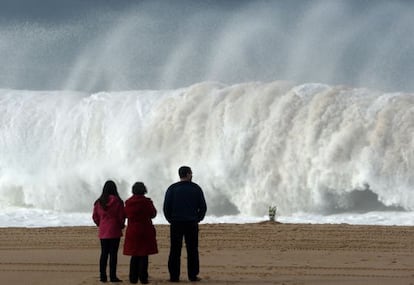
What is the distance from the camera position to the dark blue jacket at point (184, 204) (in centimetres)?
1011

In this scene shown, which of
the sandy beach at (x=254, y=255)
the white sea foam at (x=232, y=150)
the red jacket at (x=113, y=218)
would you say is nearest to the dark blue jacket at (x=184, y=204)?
the red jacket at (x=113, y=218)

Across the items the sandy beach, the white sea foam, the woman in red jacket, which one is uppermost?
the white sea foam

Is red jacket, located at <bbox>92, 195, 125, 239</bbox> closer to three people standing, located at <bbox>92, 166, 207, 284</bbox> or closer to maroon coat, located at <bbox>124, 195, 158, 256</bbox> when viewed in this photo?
three people standing, located at <bbox>92, 166, 207, 284</bbox>

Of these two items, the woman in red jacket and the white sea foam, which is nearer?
the woman in red jacket

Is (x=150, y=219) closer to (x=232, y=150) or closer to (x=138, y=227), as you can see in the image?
(x=138, y=227)

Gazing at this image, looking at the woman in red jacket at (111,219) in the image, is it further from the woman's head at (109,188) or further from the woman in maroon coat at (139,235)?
the woman in maroon coat at (139,235)

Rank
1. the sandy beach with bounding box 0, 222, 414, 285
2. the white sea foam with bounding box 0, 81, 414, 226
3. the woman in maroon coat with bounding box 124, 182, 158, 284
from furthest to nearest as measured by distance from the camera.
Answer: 1. the white sea foam with bounding box 0, 81, 414, 226
2. the sandy beach with bounding box 0, 222, 414, 285
3. the woman in maroon coat with bounding box 124, 182, 158, 284

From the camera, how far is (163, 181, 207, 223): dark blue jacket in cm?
1011

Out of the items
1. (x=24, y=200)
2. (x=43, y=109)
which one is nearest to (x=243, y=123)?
(x=24, y=200)

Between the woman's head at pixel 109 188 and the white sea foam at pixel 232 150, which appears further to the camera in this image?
the white sea foam at pixel 232 150

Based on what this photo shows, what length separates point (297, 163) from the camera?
24.9 metres

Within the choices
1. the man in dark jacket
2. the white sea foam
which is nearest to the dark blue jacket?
the man in dark jacket

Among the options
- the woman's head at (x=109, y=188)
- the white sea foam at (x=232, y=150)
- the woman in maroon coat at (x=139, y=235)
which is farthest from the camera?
the white sea foam at (x=232, y=150)

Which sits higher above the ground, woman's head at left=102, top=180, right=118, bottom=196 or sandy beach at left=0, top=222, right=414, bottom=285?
woman's head at left=102, top=180, right=118, bottom=196
